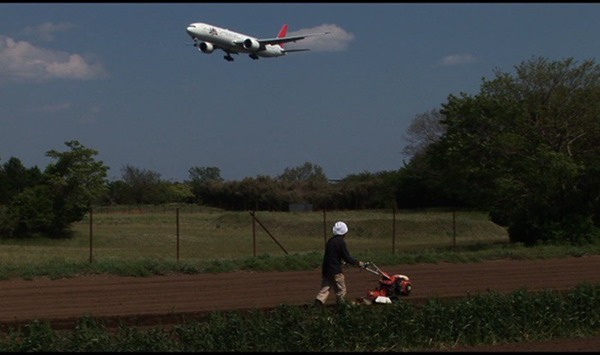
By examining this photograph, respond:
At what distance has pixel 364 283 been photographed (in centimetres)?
2289

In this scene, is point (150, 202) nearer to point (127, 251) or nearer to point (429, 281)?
point (127, 251)

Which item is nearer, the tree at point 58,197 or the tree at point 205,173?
the tree at point 58,197

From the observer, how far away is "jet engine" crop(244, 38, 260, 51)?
42125 mm

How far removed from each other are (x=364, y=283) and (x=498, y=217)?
24.5 meters

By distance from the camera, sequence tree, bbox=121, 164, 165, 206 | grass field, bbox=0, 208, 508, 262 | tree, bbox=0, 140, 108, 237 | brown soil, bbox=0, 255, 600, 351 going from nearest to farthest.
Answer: brown soil, bbox=0, 255, 600, 351 → grass field, bbox=0, 208, 508, 262 → tree, bbox=0, 140, 108, 237 → tree, bbox=121, 164, 165, 206

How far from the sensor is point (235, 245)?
46438 mm

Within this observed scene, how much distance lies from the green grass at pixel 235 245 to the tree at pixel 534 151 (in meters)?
2.24

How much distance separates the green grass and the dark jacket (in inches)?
421

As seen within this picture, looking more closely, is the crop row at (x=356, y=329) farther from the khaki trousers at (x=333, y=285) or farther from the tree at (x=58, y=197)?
the tree at (x=58, y=197)

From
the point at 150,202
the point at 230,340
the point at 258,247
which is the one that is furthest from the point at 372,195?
the point at 230,340

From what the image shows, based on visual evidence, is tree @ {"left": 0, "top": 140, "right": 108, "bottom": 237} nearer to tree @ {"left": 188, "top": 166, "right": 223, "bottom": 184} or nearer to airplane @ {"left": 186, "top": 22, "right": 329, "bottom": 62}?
airplane @ {"left": 186, "top": 22, "right": 329, "bottom": 62}

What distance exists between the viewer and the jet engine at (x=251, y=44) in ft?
138

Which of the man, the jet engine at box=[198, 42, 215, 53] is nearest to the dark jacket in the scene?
the man

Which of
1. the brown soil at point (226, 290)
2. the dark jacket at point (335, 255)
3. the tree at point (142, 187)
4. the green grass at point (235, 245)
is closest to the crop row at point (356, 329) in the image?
the brown soil at point (226, 290)
